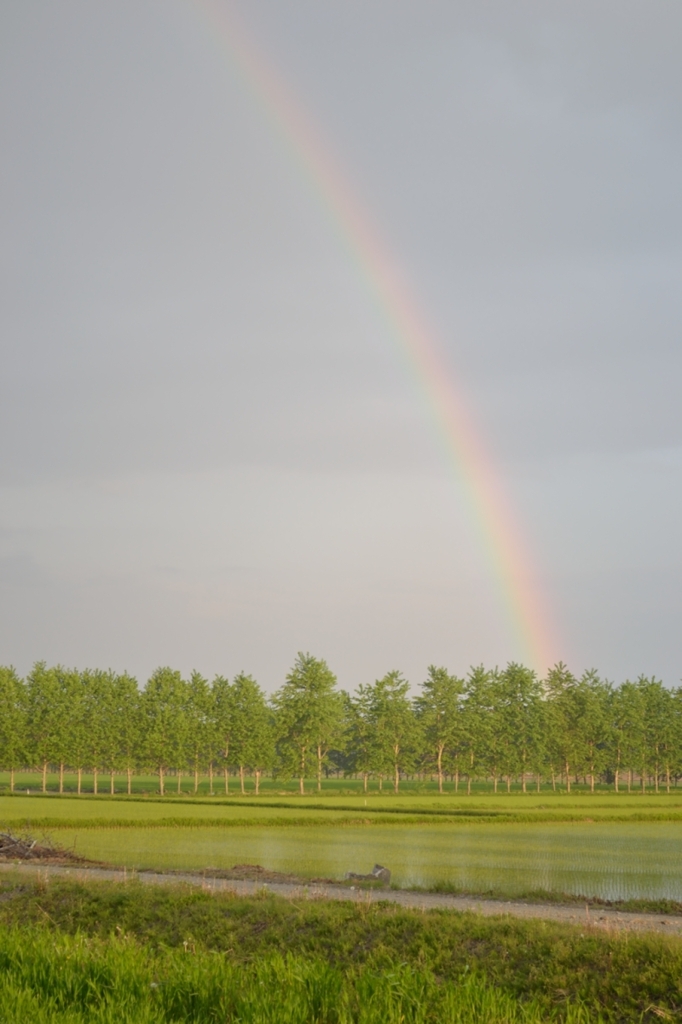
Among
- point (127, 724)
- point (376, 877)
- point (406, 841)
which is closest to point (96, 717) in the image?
point (127, 724)

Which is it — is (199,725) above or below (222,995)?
below

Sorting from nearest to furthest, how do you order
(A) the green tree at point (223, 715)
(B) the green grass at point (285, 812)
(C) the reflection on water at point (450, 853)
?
1. (C) the reflection on water at point (450, 853)
2. (B) the green grass at point (285, 812)
3. (A) the green tree at point (223, 715)

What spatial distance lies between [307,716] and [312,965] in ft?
322

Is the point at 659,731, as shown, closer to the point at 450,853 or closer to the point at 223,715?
the point at 223,715

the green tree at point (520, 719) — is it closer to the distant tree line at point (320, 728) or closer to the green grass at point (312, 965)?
the distant tree line at point (320, 728)

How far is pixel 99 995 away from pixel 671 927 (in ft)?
45.8

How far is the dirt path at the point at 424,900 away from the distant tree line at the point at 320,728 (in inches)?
3173

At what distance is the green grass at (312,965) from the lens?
436 inches

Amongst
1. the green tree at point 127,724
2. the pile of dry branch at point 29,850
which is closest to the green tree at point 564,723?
the green tree at point 127,724

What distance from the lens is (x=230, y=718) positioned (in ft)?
381

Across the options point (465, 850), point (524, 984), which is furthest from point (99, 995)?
point (465, 850)

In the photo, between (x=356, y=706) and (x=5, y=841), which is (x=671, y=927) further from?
(x=356, y=706)

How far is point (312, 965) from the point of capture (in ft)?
41.2

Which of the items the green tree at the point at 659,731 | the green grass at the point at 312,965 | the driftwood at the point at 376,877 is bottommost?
the green tree at the point at 659,731
